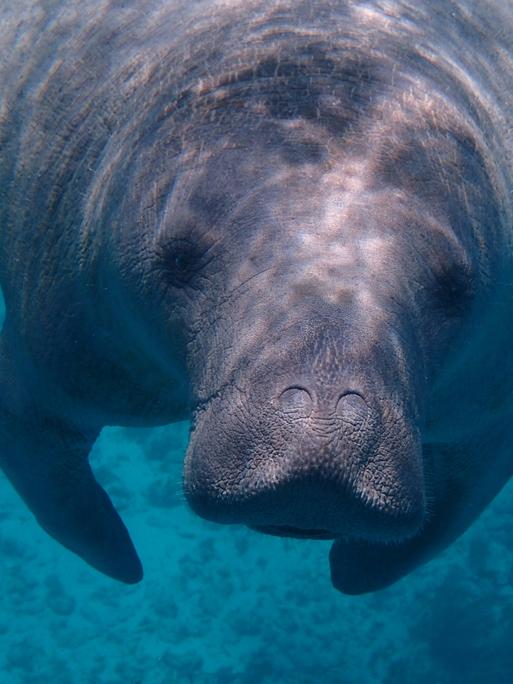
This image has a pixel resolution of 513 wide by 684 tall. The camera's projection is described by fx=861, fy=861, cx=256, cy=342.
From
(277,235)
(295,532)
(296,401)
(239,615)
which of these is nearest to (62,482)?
(295,532)

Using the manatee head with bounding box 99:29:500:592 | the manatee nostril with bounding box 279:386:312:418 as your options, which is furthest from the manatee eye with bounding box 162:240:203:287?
the manatee nostril with bounding box 279:386:312:418

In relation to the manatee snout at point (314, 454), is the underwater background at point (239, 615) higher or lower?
lower

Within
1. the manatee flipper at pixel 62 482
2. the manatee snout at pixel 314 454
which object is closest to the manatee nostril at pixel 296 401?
the manatee snout at pixel 314 454

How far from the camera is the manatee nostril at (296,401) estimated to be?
215cm

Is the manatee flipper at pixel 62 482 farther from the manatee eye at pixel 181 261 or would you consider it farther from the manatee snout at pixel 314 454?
the manatee snout at pixel 314 454

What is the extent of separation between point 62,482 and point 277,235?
311cm

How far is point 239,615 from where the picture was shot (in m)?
11.4

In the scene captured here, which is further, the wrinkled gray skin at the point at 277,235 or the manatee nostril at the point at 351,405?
the wrinkled gray skin at the point at 277,235

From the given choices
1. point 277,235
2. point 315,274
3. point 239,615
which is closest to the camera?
point 315,274

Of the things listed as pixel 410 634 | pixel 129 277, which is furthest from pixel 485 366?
pixel 410 634

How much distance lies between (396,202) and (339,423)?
774 mm

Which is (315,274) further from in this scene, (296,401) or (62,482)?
(62,482)

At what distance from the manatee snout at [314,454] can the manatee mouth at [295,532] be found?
0.26 m

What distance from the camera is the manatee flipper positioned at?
476cm
